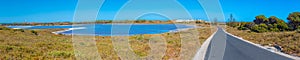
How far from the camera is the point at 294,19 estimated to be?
5569 cm

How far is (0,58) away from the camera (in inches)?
579

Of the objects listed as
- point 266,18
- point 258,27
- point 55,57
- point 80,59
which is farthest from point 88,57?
point 266,18

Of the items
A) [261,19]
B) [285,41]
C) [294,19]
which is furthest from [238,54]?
[261,19]

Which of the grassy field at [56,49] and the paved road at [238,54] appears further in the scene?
the grassy field at [56,49]

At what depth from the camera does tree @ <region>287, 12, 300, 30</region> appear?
55006 mm

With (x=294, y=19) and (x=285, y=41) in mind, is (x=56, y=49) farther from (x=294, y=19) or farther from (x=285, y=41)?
(x=294, y=19)

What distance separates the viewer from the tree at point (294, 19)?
180 ft

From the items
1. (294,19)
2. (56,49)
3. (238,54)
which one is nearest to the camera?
(238,54)

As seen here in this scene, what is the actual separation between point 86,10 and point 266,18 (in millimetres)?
64914

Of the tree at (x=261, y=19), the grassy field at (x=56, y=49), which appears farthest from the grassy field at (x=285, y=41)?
the tree at (x=261, y=19)

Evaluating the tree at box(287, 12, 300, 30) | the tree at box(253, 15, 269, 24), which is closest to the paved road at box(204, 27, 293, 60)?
the tree at box(287, 12, 300, 30)

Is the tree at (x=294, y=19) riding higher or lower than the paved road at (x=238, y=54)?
higher

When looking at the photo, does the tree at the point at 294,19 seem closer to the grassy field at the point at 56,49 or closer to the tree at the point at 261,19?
the tree at the point at 261,19

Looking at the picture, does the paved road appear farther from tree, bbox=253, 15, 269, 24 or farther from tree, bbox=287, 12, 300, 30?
tree, bbox=253, 15, 269, 24
